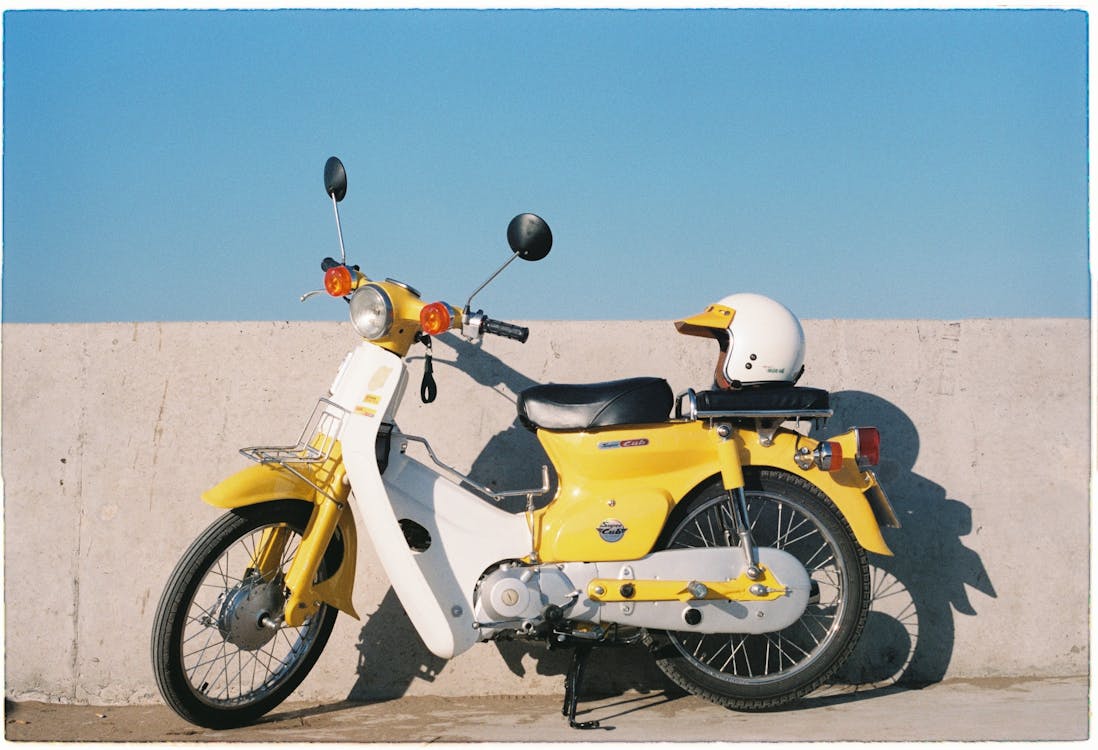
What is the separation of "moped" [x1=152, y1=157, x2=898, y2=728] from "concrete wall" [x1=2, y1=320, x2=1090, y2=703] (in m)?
0.48

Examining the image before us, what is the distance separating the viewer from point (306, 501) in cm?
386

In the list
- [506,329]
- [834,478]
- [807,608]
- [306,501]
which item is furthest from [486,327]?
[807,608]

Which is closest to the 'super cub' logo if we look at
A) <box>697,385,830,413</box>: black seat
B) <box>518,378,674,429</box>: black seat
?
<box>518,378,674,429</box>: black seat

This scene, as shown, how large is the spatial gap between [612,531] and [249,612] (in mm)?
1193

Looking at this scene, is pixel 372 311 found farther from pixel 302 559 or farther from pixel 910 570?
pixel 910 570

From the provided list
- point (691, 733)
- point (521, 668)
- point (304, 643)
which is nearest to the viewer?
point (691, 733)

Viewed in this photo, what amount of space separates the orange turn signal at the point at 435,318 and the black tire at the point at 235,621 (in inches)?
28.1

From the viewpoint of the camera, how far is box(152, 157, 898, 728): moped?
12.4 feet

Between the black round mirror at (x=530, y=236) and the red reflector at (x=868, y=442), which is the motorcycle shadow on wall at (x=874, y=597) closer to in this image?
the red reflector at (x=868, y=442)

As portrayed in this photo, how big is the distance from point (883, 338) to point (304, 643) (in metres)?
2.47

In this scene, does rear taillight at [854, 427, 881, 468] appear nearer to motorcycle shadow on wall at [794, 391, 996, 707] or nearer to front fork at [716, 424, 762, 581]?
front fork at [716, 424, 762, 581]

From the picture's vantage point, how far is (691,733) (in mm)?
3770

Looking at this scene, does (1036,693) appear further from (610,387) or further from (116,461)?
(116,461)

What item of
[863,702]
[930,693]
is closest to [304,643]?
[863,702]
